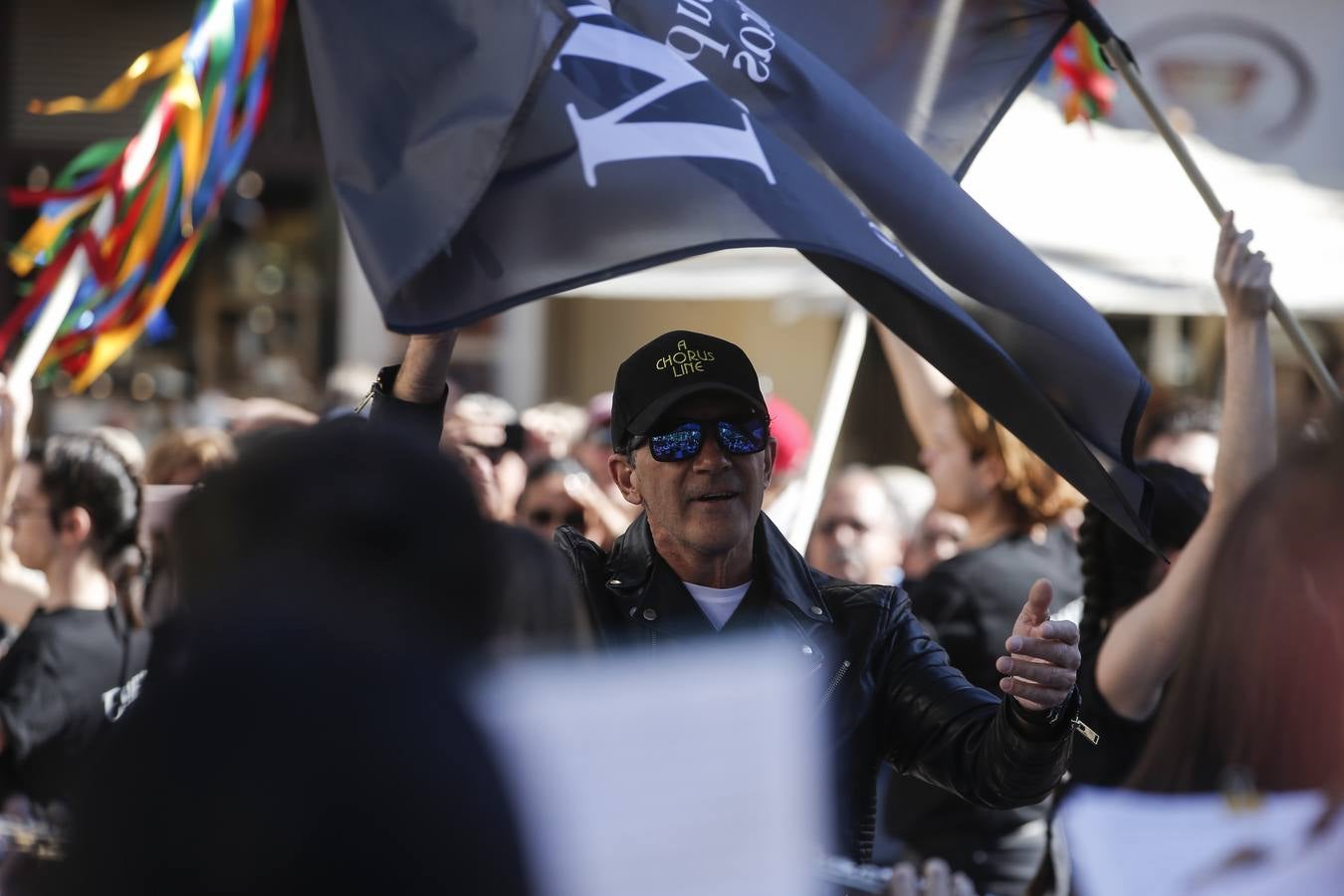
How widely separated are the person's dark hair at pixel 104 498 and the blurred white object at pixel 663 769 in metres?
3.00

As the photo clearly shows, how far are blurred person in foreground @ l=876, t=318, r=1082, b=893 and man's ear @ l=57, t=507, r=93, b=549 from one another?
196 centimetres

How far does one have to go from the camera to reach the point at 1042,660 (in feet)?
7.91

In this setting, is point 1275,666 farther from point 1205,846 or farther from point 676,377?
point 676,377

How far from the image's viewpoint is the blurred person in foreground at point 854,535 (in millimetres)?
5402

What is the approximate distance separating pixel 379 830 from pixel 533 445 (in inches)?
201

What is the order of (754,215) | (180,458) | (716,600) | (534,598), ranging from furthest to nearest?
(180,458), (716,600), (754,215), (534,598)

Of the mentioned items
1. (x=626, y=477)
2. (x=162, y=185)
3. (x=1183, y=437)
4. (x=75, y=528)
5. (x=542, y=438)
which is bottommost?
(x=75, y=528)

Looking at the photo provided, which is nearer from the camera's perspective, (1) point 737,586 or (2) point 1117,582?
(1) point 737,586

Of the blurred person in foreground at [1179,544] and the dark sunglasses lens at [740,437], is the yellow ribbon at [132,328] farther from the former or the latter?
the blurred person in foreground at [1179,544]

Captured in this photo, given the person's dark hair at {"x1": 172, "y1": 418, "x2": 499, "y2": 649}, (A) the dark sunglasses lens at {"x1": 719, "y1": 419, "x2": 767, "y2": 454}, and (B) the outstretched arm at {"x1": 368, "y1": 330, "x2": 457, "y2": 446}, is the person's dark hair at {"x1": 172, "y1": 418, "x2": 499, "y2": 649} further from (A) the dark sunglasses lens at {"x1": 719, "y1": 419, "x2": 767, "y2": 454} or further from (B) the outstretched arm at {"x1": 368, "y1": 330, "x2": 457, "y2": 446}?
(A) the dark sunglasses lens at {"x1": 719, "y1": 419, "x2": 767, "y2": 454}

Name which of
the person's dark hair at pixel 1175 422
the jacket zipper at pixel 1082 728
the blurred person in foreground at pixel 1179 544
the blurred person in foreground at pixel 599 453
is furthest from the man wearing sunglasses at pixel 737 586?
the blurred person in foreground at pixel 599 453

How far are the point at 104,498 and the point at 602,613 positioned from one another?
6.31 ft

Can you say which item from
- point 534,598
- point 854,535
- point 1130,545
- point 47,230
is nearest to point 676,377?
point 1130,545

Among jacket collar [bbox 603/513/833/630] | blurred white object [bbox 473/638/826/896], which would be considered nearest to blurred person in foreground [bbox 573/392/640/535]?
jacket collar [bbox 603/513/833/630]
